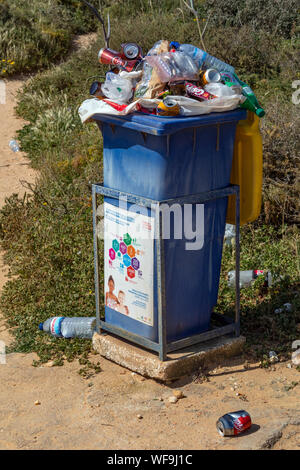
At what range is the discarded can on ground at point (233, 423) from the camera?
326cm

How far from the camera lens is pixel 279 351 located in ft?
13.6

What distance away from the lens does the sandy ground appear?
331cm

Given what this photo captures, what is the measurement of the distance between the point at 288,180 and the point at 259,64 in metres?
3.90

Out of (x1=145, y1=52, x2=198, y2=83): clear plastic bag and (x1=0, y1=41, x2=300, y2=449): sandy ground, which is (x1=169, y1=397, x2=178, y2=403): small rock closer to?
(x1=0, y1=41, x2=300, y2=449): sandy ground

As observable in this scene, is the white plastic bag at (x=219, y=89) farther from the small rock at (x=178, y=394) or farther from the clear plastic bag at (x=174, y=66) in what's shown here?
the small rock at (x=178, y=394)

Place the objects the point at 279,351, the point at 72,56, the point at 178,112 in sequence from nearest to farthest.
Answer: the point at 178,112, the point at 279,351, the point at 72,56

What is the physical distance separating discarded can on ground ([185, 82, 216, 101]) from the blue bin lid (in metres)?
0.12

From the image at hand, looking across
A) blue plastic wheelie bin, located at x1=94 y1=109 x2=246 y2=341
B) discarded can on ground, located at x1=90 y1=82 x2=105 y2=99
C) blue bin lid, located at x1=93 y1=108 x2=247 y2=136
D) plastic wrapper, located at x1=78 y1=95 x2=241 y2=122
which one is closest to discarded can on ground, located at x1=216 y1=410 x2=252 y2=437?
blue plastic wheelie bin, located at x1=94 y1=109 x2=246 y2=341

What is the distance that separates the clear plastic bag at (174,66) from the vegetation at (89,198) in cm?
178

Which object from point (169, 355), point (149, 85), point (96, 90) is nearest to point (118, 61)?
point (96, 90)

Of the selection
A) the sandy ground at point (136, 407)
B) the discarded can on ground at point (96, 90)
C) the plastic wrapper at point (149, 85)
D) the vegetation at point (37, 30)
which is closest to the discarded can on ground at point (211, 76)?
the plastic wrapper at point (149, 85)

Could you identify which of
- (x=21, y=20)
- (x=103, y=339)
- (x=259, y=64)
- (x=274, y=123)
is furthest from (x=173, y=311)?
(x=21, y=20)

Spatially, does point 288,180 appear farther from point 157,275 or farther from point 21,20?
point 21,20

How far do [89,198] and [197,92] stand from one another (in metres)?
3.07
